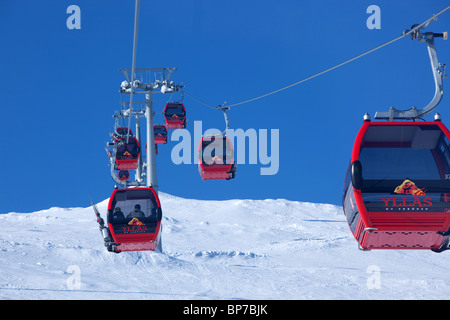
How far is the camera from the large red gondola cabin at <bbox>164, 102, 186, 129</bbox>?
32.1 meters

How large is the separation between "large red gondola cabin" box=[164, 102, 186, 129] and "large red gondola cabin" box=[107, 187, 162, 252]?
56.5ft

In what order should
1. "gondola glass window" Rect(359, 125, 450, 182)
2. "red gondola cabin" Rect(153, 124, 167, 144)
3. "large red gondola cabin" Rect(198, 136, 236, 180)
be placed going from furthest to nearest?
"red gondola cabin" Rect(153, 124, 167, 144) → "large red gondola cabin" Rect(198, 136, 236, 180) → "gondola glass window" Rect(359, 125, 450, 182)

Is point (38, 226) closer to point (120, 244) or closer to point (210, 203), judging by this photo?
point (210, 203)

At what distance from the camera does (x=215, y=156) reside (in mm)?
21469

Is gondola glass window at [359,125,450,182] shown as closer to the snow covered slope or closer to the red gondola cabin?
the snow covered slope

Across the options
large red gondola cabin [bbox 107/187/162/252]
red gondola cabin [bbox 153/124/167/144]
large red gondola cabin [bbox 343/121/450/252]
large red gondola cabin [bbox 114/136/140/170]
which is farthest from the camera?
red gondola cabin [bbox 153/124/167/144]

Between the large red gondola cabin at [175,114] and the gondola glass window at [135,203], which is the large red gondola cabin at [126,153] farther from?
the gondola glass window at [135,203]

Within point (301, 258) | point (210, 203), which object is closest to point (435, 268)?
point (301, 258)

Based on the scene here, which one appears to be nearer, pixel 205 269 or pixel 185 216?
pixel 205 269

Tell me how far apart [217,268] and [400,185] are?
18.5 m

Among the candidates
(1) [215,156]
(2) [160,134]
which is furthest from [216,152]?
(2) [160,134]

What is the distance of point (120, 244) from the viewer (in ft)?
48.4

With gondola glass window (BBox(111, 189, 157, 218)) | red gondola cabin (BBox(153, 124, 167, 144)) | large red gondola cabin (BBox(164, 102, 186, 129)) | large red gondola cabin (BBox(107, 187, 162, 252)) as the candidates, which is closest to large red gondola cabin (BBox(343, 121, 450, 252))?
large red gondola cabin (BBox(107, 187, 162, 252))
